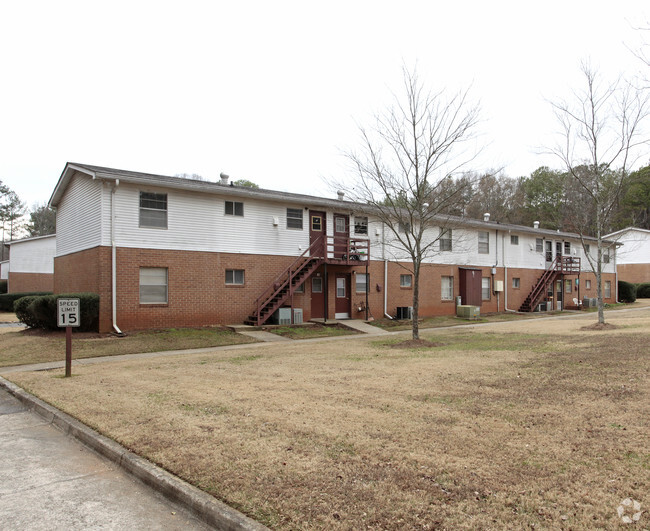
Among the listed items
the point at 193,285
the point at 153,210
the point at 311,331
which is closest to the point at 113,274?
the point at 153,210

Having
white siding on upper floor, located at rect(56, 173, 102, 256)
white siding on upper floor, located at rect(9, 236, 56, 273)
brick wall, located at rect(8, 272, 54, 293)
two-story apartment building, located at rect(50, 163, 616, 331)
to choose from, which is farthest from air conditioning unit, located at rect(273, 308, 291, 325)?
brick wall, located at rect(8, 272, 54, 293)

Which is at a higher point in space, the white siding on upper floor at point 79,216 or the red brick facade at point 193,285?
the white siding on upper floor at point 79,216

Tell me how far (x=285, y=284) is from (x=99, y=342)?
7320 mm

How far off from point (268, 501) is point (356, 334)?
1559cm

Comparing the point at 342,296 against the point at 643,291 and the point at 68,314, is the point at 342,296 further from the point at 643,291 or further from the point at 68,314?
the point at 643,291

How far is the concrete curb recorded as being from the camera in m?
3.60

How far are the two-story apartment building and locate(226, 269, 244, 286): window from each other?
4cm

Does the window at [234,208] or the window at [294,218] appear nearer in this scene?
the window at [234,208]

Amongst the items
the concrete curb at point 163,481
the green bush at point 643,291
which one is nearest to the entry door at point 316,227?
the concrete curb at point 163,481

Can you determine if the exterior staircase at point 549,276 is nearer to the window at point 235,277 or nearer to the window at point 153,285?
the window at point 235,277

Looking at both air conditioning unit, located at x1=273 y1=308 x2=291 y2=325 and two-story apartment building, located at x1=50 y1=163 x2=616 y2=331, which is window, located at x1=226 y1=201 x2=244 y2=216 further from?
air conditioning unit, located at x1=273 y1=308 x2=291 y2=325

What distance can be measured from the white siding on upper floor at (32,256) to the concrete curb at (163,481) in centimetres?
3508

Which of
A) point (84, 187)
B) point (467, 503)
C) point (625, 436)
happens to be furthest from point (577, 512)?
point (84, 187)

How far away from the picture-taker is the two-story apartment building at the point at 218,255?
1717 centimetres
